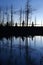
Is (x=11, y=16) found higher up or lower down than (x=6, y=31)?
higher up

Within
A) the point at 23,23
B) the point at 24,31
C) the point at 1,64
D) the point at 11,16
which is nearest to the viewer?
the point at 1,64

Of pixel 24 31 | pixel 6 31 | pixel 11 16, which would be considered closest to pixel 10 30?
pixel 6 31

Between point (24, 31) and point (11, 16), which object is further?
point (11, 16)

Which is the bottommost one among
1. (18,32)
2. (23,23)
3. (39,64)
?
(39,64)

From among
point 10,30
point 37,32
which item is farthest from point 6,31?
A: point 37,32

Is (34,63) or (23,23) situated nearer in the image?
(34,63)

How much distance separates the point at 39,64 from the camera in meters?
7.54

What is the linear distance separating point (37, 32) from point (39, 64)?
1425 inches

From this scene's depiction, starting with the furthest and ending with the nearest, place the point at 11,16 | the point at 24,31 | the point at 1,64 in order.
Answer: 1. the point at 11,16
2. the point at 24,31
3. the point at 1,64

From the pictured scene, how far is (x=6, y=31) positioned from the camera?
41.7 meters

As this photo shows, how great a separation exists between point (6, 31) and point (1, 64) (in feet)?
113

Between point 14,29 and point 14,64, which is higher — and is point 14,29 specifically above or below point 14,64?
above

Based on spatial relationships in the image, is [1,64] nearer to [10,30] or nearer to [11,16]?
[10,30]

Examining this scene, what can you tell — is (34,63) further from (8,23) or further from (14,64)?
(8,23)
